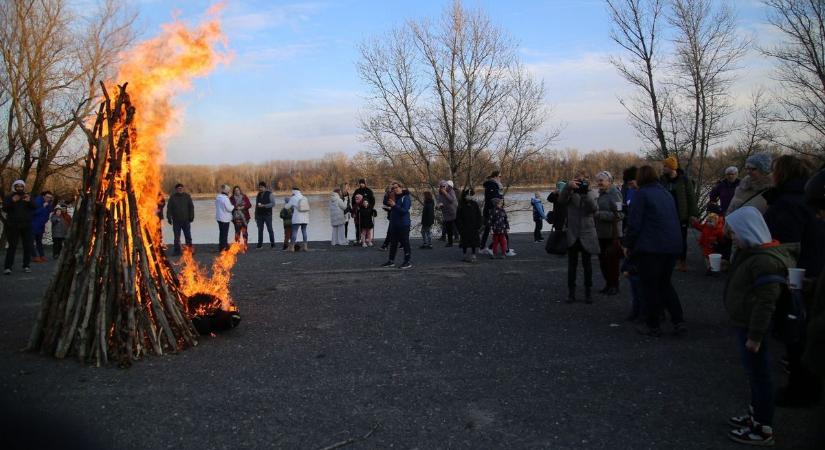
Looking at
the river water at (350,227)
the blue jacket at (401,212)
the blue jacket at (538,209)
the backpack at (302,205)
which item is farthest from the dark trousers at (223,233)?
the blue jacket at (538,209)

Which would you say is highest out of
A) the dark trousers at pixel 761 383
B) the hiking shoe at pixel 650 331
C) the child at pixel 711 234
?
the child at pixel 711 234

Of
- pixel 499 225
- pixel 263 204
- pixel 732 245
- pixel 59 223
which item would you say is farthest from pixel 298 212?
pixel 732 245

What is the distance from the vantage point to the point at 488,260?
1285 centimetres

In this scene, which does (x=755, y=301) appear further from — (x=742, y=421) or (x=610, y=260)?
(x=610, y=260)

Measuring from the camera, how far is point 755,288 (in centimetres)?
379

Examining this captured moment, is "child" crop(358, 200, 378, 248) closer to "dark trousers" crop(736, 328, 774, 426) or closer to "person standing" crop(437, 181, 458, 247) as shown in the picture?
"person standing" crop(437, 181, 458, 247)

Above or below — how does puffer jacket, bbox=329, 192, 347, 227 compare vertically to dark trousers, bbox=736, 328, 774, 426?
above

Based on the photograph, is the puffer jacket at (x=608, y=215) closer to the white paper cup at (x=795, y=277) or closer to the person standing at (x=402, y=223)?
the person standing at (x=402, y=223)

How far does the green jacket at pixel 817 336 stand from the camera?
2.76 metres

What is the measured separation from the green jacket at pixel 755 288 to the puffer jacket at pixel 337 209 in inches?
518

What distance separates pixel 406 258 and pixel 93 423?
7.80 metres

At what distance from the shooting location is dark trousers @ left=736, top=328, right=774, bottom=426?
3.80 metres

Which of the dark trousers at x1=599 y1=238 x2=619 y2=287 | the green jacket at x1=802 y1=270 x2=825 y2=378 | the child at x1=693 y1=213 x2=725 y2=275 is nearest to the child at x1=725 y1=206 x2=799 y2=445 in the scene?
the green jacket at x1=802 y1=270 x2=825 y2=378

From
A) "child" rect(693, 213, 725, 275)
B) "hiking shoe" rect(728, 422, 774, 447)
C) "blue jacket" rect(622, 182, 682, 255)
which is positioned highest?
"blue jacket" rect(622, 182, 682, 255)
